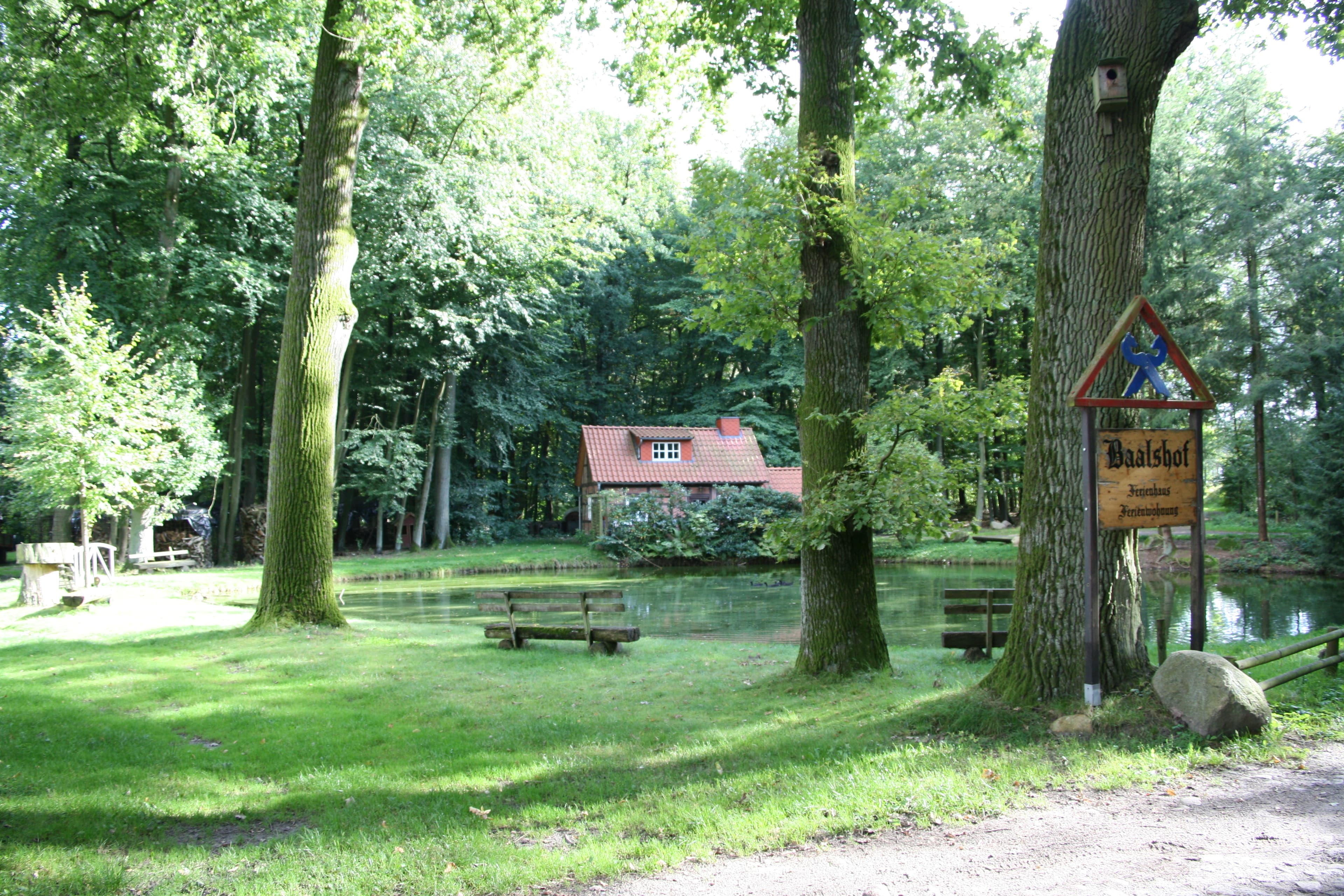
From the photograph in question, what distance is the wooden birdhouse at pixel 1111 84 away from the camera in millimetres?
5840

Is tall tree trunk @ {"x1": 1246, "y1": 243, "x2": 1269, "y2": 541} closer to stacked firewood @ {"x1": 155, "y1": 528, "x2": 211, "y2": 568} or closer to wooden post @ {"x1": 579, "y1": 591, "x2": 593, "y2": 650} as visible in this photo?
wooden post @ {"x1": 579, "y1": 591, "x2": 593, "y2": 650}

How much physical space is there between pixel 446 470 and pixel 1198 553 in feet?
108

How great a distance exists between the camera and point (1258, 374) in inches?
1051

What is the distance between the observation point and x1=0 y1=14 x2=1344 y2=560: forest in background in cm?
1981

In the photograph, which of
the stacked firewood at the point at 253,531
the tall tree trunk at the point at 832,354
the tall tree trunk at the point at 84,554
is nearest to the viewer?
the tall tree trunk at the point at 832,354

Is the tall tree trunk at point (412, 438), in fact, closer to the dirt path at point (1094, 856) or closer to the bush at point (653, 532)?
the bush at point (653, 532)

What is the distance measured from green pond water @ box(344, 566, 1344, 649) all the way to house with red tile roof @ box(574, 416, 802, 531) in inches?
306

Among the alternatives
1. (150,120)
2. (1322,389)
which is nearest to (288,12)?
(150,120)

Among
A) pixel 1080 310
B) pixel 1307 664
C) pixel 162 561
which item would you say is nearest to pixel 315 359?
pixel 1080 310

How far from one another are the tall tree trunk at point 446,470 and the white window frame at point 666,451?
28.7ft

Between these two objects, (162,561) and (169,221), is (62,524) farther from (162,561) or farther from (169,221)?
(169,221)

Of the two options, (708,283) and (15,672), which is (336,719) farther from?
(708,283)

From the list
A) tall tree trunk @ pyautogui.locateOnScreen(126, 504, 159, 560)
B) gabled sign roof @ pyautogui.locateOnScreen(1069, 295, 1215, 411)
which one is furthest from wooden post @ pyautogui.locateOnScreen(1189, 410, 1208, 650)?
tall tree trunk @ pyautogui.locateOnScreen(126, 504, 159, 560)

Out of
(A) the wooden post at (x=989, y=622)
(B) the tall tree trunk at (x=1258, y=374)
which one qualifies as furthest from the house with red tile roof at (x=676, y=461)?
(A) the wooden post at (x=989, y=622)
